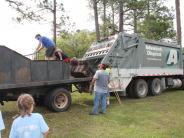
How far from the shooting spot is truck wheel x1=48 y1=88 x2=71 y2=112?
11.8 meters

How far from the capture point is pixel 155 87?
17062mm

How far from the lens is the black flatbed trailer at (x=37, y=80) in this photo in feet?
34.4

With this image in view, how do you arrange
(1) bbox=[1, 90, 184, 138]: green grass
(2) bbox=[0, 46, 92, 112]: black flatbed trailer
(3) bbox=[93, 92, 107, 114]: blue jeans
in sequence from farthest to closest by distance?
(3) bbox=[93, 92, 107, 114]: blue jeans → (2) bbox=[0, 46, 92, 112]: black flatbed trailer → (1) bbox=[1, 90, 184, 138]: green grass

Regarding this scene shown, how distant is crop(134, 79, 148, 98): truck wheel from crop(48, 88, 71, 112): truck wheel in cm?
444

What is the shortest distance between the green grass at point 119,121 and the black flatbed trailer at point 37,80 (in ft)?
1.60

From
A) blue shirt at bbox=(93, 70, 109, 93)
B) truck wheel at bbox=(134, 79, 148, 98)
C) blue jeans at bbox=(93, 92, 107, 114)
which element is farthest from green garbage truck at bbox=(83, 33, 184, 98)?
blue jeans at bbox=(93, 92, 107, 114)

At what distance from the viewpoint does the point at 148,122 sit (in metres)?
10.3

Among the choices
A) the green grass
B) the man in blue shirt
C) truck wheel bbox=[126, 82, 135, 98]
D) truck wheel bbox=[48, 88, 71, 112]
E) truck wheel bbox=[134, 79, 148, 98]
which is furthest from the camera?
truck wheel bbox=[126, 82, 135, 98]

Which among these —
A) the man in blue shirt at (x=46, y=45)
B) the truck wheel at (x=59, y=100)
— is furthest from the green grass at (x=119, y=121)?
the man in blue shirt at (x=46, y=45)

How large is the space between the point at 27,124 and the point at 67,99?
7808 millimetres

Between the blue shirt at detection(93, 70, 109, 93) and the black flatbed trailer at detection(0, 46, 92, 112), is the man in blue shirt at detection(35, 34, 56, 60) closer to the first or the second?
the black flatbed trailer at detection(0, 46, 92, 112)

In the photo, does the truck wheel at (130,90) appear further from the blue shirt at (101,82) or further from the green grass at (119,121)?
the blue shirt at (101,82)

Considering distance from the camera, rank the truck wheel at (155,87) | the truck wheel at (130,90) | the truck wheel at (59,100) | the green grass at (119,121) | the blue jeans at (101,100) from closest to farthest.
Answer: the green grass at (119,121)
the blue jeans at (101,100)
the truck wheel at (59,100)
the truck wheel at (130,90)
the truck wheel at (155,87)

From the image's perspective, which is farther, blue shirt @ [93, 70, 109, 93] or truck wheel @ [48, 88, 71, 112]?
truck wheel @ [48, 88, 71, 112]
